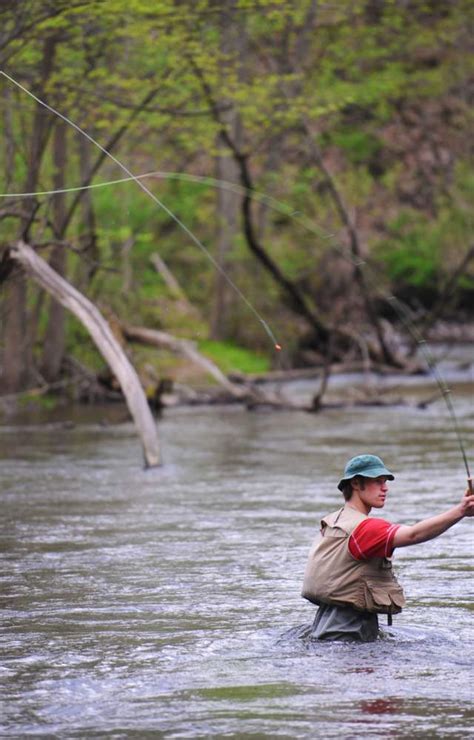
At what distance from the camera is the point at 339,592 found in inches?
297

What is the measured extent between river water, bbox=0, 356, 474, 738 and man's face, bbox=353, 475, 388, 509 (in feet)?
2.40

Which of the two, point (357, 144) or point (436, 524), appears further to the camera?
point (357, 144)

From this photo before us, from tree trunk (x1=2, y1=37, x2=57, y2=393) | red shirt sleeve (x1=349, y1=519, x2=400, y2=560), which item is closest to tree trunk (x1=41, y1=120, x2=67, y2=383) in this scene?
tree trunk (x1=2, y1=37, x2=57, y2=393)

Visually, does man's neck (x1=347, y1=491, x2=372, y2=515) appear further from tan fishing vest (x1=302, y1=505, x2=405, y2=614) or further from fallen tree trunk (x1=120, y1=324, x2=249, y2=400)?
fallen tree trunk (x1=120, y1=324, x2=249, y2=400)

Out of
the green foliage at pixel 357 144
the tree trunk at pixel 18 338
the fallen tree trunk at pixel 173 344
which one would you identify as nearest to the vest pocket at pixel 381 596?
the fallen tree trunk at pixel 173 344

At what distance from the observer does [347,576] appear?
753 centimetres

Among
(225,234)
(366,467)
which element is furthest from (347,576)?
(225,234)

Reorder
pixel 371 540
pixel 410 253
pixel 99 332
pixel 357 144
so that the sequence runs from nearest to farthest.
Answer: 1. pixel 371 540
2. pixel 99 332
3. pixel 410 253
4. pixel 357 144

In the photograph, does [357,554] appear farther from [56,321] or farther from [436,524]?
[56,321]

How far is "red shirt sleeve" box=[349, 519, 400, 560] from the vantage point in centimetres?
740

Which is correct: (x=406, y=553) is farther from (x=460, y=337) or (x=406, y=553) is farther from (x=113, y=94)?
(x=460, y=337)

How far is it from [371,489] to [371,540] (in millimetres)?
260

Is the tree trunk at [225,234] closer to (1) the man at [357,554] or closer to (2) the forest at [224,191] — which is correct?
(2) the forest at [224,191]

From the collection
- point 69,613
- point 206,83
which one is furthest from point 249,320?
point 69,613
